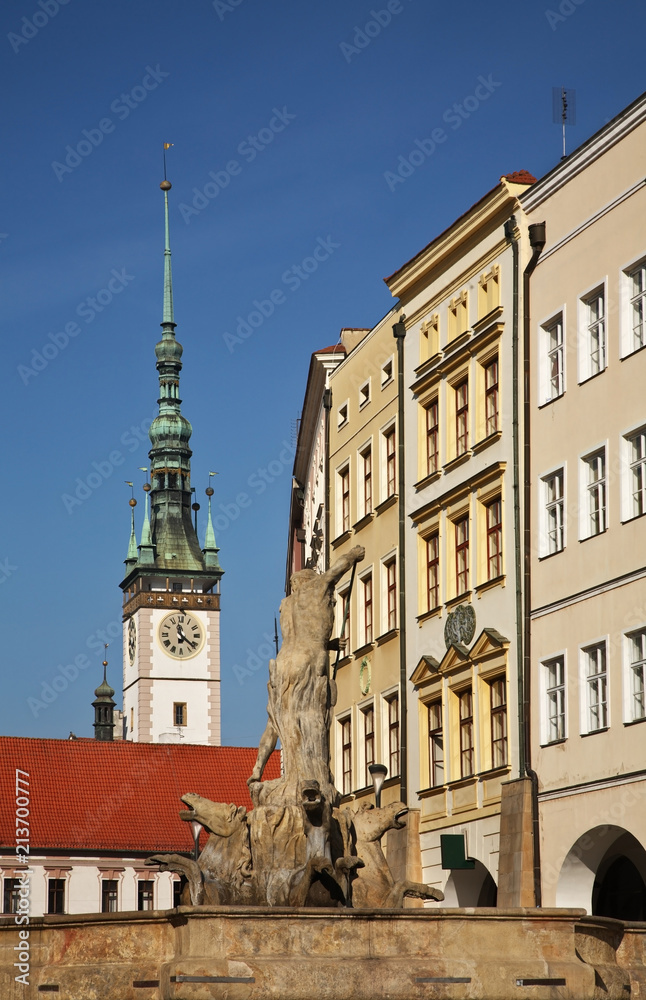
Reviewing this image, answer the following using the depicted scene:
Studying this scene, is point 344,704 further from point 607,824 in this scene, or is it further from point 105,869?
point 105,869

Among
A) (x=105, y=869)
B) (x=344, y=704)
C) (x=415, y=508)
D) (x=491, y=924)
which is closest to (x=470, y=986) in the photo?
(x=491, y=924)

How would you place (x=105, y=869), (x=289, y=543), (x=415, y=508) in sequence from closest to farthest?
(x=415, y=508), (x=289, y=543), (x=105, y=869)

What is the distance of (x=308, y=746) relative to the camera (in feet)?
78.4

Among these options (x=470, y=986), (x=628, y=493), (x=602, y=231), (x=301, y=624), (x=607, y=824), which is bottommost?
(x=470, y=986)

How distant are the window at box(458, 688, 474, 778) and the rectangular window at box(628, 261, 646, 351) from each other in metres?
8.67

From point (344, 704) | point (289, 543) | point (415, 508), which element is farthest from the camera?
point (289, 543)

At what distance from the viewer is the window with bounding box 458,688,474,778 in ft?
112

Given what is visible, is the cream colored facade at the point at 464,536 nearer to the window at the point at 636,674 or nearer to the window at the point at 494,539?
the window at the point at 494,539

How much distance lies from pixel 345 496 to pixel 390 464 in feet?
12.4

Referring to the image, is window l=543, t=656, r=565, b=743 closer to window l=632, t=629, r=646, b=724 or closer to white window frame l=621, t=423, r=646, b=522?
window l=632, t=629, r=646, b=724

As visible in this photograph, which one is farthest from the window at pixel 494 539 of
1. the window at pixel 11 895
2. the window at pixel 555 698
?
the window at pixel 11 895

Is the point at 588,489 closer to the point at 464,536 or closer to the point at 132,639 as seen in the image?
the point at 464,536

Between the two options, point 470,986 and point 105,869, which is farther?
point 105,869

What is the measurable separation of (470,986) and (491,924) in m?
0.67
